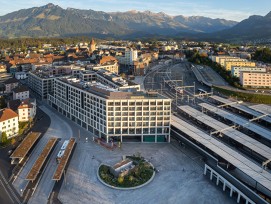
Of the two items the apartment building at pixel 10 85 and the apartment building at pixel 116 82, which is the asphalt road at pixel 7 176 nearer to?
the apartment building at pixel 116 82

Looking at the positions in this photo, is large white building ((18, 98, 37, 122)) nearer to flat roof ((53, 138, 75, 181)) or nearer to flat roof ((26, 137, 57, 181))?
flat roof ((26, 137, 57, 181))

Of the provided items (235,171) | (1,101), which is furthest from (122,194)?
(1,101)

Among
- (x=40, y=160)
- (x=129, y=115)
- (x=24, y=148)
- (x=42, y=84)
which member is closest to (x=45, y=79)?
(x=42, y=84)

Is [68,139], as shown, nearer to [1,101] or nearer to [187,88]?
[1,101]

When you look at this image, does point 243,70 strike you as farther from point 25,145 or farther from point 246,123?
point 25,145

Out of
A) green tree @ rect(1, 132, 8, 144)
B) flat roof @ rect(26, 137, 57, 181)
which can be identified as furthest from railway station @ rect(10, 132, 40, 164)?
green tree @ rect(1, 132, 8, 144)
